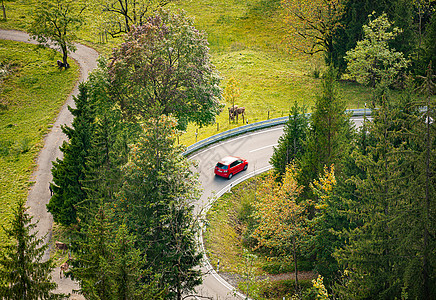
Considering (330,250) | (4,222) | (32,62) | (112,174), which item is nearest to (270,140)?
(330,250)

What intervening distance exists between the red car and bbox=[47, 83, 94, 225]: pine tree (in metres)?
11.9

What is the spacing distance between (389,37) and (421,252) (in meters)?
36.5

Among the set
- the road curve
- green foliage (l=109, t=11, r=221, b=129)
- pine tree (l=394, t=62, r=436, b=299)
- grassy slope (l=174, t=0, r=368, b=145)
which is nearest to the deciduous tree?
grassy slope (l=174, t=0, r=368, b=145)

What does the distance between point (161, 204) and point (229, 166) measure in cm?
1629

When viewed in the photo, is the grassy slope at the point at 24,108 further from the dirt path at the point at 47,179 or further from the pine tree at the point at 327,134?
the pine tree at the point at 327,134

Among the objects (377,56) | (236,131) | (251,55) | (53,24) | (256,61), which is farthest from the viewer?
(251,55)

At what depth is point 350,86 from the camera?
2152 inches

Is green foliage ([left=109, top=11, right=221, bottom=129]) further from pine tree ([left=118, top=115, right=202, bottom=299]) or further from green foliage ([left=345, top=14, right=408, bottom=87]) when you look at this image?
green foliage ([left=345, top=14, right=408, bottom=87])

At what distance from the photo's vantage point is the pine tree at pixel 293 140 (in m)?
32.8

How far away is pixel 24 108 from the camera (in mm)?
48812

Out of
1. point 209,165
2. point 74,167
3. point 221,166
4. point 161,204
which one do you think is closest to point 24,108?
point 74,167

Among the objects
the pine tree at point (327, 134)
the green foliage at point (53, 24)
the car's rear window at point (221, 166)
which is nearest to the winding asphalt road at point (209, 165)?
the car's rear window at point (221, 166)

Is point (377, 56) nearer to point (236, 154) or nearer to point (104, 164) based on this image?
point (236, 154)

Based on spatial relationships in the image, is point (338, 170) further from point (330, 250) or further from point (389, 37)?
point (389, 37)
